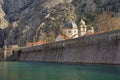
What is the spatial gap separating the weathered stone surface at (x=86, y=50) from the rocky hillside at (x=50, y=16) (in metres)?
47.6

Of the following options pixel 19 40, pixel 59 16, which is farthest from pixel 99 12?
pixel 19 40

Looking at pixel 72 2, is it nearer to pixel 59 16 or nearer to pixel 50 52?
pixel 59 16

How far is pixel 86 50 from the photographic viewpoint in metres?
66.6

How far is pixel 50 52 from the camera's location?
3533 inches

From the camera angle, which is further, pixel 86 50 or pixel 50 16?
pixel 50 16

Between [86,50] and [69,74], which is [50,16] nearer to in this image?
[86,50]

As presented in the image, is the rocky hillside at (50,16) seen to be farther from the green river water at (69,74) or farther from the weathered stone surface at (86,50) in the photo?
the green river water at (69,74)

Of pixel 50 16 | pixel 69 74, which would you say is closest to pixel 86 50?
pixel 69 74

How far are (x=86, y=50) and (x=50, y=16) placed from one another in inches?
3450

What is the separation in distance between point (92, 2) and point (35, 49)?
198ft

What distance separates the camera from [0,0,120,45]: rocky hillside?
474ft

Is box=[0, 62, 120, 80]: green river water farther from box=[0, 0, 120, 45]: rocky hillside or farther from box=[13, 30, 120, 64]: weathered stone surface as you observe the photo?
box=[0, 0, 120, 45]: rocky hillside

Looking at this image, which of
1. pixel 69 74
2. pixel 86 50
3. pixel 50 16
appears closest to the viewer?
pixel 69 74

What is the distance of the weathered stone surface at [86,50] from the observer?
5549 centimetres
